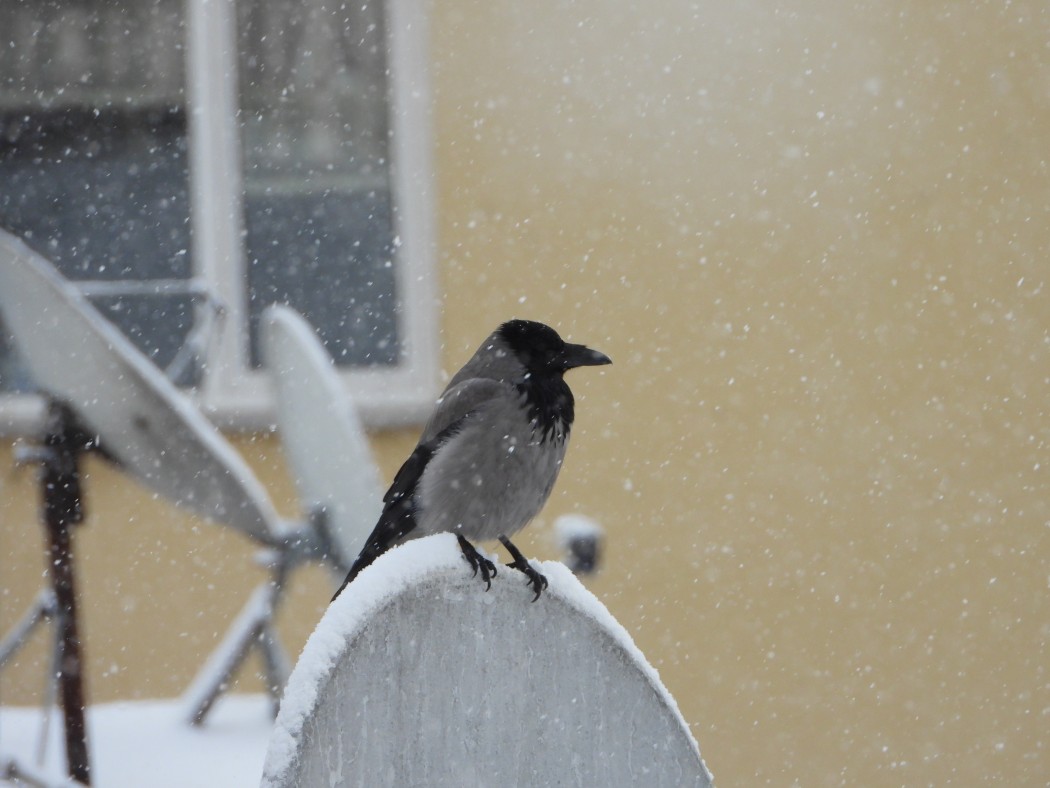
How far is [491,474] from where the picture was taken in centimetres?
221

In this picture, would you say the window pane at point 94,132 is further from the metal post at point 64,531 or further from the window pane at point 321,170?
the metal post at point 64,531

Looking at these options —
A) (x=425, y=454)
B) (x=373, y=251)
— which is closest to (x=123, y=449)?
(x=425, y=454)

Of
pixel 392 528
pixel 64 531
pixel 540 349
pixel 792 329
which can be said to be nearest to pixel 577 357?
pixel 540 349

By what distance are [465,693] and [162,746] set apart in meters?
1.80

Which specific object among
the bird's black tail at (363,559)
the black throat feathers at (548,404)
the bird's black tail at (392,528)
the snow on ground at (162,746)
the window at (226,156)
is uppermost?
the window at (226,156)

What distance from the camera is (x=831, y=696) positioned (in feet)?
14.8

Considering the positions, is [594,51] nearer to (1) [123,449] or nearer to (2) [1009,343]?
(2) [1009,343]

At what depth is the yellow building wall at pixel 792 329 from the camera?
4.50 meters

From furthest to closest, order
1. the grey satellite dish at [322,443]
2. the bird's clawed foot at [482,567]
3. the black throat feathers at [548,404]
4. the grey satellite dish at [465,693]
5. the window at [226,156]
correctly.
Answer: the window at [226,156] → the grey satellite dish at [322,443] → the black throat feathers at [548,404] → the bird's clawed foot at [482,567] → the grey satellite dish at [465,693]

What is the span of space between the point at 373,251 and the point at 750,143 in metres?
1.40

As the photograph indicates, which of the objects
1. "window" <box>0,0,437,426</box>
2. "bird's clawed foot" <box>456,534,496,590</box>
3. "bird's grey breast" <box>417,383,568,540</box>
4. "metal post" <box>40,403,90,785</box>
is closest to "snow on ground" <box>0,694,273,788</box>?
"metal post" <box>40,403,90,785</box>

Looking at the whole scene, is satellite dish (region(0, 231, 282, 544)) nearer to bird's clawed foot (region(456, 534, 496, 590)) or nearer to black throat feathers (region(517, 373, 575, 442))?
black throat feathers (region(517, 373, 575, 442))

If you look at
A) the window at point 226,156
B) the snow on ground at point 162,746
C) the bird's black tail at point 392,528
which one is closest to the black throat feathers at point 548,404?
the bird's black tail at point 392,528

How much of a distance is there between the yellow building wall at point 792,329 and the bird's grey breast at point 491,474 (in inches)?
85.4
